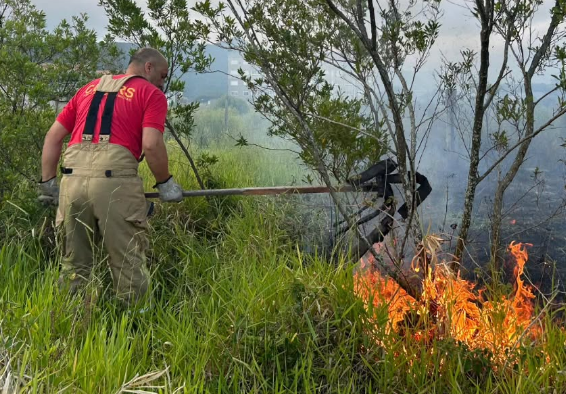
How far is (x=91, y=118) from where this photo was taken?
12.0ft

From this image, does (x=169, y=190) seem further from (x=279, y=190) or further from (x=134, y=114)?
(x=279, y=190)

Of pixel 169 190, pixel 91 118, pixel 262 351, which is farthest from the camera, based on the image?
pixel 169 190

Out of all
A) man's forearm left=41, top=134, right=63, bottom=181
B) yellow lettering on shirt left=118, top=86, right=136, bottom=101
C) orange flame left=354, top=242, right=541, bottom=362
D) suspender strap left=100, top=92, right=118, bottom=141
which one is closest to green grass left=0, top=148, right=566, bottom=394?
orange flame left=354, top=242, right=541, bottom=362

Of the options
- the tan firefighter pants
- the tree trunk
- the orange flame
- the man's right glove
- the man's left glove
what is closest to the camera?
the orange flame

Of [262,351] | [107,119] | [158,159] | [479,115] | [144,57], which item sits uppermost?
[144,57]

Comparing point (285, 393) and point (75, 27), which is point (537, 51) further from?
point (75, 27)

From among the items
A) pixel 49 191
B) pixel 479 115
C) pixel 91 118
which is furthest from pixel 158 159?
pixel 479 115

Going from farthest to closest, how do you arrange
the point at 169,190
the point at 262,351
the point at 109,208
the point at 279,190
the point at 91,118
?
the point at 279,190, the point at 169,190, the point at 91,118, the point at 109,208, the point at 262,351

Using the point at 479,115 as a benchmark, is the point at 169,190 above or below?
below

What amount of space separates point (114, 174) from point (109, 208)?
224 millimetres

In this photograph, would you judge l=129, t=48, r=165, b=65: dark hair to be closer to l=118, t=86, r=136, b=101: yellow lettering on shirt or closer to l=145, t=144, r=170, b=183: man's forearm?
l=118, t=86, r=136, b=101: yellow lettering on shirt

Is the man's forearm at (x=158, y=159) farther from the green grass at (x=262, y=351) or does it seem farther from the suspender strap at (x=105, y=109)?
the green grass at (x=262, y=351)

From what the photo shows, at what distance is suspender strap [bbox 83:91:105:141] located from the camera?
11.9ft

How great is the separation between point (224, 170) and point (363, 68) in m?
2.51
